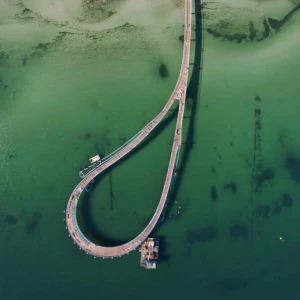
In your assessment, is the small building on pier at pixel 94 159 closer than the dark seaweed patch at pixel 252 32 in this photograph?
Yes

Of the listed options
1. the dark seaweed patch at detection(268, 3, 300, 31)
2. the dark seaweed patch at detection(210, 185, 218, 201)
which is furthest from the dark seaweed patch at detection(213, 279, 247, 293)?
the dark seaweed patch at detection(268, 3, 300, 31)

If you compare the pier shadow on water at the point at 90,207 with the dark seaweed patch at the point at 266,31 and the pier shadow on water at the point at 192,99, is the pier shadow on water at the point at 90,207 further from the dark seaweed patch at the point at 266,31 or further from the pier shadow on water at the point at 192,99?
the dark seaweed patch at the point at 266,31

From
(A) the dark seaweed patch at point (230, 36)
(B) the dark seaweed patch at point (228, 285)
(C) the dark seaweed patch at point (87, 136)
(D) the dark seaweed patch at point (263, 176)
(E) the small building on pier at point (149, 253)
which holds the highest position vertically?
(A) the dark seaweed patch at point (230, 36)

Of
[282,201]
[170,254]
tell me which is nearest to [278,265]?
[282,201]

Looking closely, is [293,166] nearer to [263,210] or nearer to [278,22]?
[263,210]

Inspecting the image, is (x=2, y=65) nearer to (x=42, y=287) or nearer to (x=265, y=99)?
(x=42, y=287)

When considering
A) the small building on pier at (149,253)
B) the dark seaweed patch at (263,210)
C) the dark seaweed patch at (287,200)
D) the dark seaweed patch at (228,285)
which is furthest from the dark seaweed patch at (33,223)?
the dark seaweed patch at (287,200)
